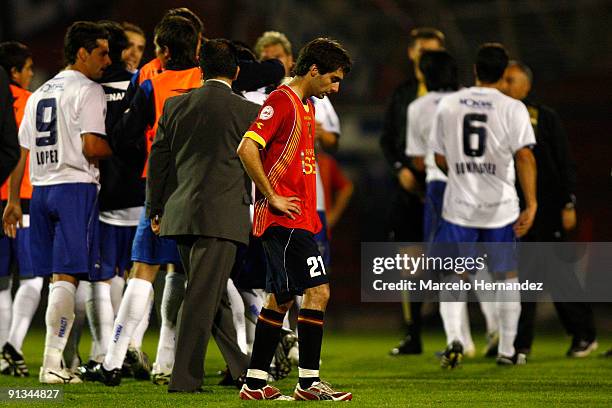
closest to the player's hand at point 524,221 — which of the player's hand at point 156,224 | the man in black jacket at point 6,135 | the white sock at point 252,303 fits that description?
the white sock at point 252,303

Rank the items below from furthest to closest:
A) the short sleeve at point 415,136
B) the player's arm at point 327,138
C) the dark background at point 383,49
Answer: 1. the dark background at point 383,49
2. the short sleeve at point 415,136
3. the player's arm at point 327,138

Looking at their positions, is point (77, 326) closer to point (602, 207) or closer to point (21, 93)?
point (21, 93)

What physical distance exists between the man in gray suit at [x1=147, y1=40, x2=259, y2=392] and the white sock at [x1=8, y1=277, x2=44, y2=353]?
2.40 meters

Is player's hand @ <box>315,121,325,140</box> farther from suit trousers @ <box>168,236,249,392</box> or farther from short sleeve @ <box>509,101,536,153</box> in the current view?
suit trousers @ <box>168,236,249,392</box>

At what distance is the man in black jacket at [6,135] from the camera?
598cm

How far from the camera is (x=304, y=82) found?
6309 mm

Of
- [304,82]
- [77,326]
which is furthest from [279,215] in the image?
[77,326]

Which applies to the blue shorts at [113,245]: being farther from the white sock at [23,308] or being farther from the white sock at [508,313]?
the white sock at [508,313]

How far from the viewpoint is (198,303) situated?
6621 millimetres

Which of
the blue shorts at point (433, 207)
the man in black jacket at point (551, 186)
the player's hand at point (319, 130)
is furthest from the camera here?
the man in black jacket at point (551, 186)

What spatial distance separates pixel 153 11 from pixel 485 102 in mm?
13378

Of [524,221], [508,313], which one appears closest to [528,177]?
[524,221]

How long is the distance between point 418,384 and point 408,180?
3.00m

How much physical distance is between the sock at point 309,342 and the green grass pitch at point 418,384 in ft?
0.94
